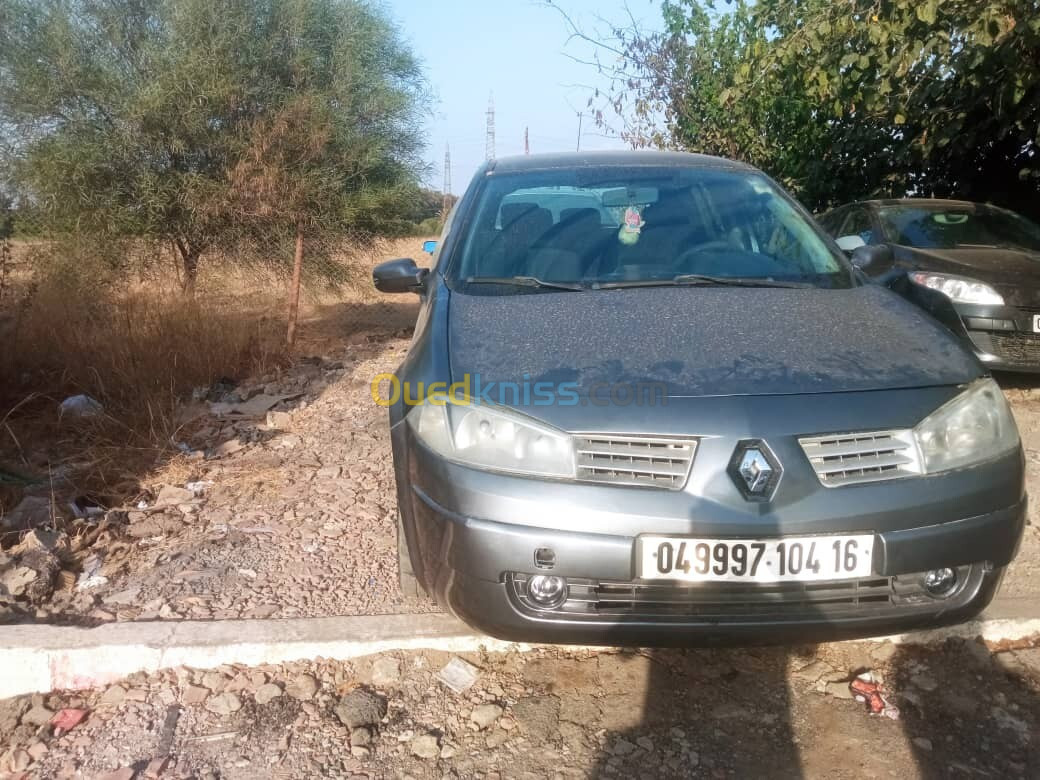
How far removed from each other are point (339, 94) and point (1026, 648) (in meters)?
8.33

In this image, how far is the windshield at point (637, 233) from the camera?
2.97 meters

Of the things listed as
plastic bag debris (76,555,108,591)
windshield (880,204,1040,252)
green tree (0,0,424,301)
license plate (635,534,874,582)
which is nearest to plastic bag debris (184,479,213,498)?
plastic bag debris (76,555,108,591)

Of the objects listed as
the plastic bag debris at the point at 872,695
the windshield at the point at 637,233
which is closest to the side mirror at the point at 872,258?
the windshield at the point at 637,233

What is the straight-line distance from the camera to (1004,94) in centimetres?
688

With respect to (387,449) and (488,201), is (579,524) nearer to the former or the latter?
(488,201)

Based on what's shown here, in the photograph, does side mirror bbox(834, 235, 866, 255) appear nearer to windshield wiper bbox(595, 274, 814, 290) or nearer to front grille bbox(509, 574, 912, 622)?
A: windshield wiper bbox(595, 274, 814, 290)

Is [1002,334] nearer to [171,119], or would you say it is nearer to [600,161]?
[600,161]

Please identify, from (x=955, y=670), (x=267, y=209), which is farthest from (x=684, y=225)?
(x=267, y=209)

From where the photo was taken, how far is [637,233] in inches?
125

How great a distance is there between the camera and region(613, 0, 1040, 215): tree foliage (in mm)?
5973

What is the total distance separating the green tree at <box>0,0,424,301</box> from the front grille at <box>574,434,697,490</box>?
6525 mm

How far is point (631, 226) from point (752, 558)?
1.66m

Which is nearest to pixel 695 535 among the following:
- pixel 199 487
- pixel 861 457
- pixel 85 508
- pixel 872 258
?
pixel 861 457

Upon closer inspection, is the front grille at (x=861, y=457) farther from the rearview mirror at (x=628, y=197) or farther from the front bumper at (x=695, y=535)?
the rearview mirror at (x=628, y=197)
